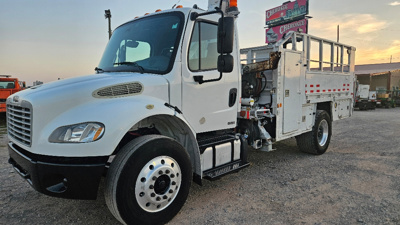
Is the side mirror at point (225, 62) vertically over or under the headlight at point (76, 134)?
over

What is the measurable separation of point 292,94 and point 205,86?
2558 millimetres

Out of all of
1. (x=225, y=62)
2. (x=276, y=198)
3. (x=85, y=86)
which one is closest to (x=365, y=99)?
(x=276, y=198)

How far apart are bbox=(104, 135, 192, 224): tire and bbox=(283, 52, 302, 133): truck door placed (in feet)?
9.57

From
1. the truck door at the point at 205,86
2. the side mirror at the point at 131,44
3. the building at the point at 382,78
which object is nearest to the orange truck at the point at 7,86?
the side mirror at the point at 131,44

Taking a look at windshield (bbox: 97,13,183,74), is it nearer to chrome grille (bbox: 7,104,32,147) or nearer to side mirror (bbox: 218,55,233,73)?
side mirror (bbox: 218,55,233,73)

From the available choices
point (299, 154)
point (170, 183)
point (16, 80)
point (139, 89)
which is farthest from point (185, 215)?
point (16, 80)

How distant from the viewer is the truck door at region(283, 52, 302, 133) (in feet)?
17.8

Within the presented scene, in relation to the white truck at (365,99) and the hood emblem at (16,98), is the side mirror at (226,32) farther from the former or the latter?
the white truck at (365,99)

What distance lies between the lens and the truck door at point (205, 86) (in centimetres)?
360

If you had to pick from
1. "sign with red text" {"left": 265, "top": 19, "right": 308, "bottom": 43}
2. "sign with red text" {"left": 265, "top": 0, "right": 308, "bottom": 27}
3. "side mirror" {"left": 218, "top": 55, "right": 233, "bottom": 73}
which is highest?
"sign with red text" {"left": 265, "top": 0, "right": 308, "bottom": 27}

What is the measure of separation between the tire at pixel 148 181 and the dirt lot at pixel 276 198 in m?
0.37

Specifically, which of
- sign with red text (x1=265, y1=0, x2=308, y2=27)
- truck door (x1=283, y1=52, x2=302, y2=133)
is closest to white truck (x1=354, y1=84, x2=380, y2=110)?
sign with red text (x1=265, y1=0, x2=308, y2=27)

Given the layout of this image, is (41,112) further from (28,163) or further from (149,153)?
(149,153)

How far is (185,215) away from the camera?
3.51 meters
